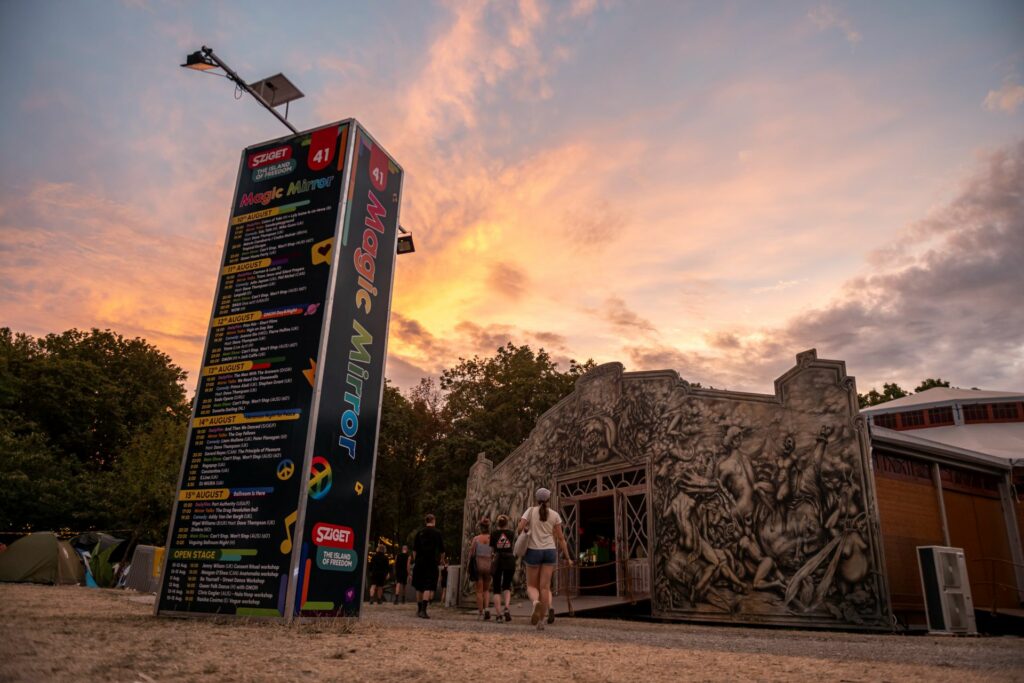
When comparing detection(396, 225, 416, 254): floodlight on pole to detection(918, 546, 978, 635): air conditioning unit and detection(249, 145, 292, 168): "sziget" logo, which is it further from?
detection(918, 546, 978, 635): air conditioning unit

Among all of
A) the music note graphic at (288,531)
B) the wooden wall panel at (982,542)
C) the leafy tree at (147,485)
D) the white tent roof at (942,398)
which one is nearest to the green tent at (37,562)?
the leafy tree at (147,485)

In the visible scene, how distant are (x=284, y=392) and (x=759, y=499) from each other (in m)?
9.43

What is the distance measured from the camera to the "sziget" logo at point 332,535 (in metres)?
7.64

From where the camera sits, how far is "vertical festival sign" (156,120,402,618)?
7574 mm

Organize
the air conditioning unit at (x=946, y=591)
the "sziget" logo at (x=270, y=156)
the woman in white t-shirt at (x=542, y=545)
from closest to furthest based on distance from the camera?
the "sziget" logo at (x=270, y=156), the woman in white t-shirt at (x=542, y=545), the air conditioning unit at (x=946, y=591)

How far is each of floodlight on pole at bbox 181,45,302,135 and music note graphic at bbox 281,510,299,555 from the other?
17.8 feet

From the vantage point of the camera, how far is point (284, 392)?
8.10 m

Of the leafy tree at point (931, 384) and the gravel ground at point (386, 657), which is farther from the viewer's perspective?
the leafy tree at point (931, 384)

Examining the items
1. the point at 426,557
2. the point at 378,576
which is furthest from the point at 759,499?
A: the point at 378,576

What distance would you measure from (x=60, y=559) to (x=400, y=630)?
713 inches

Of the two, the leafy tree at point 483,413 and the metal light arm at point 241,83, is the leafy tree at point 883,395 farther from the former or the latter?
the metal light arm at point 241,83

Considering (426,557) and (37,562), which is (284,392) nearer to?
(426,557)

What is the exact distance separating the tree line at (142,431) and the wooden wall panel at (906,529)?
63.3ft

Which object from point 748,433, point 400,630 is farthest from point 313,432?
point 748,433
